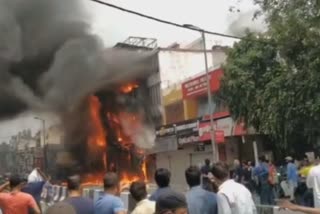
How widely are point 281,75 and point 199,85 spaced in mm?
10983

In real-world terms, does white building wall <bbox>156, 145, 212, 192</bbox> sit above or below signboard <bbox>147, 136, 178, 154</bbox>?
below

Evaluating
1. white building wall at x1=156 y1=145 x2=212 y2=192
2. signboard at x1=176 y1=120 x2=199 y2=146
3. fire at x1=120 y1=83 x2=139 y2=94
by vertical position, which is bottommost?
white building wall at x1=156 y1=145 x2=212 y2=192

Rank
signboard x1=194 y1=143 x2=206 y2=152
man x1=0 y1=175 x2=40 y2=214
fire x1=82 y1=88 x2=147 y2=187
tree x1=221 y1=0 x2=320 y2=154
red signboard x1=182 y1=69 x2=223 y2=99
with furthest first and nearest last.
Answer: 1. fire x1=82 y1=88 x2=147 y2=187
2. signboard x1=194 y1=143 x2=206 y2=152
3. red signboard x1=182 y1=69 x2=223 y2=99
4. tree x1=221 y1=0 x2=320 y2=154
5. man x1=0 y1=175 x2=40 y2=214

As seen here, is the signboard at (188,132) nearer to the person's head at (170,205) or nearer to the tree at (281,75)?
the tree at (281,75)

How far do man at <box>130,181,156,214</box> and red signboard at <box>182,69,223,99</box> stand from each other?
24970mm

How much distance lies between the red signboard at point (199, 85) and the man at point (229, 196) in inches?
964

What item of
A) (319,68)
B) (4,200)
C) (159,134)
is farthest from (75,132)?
(4,200)

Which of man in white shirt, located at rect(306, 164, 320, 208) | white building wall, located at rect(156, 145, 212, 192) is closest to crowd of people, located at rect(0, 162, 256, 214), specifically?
man in white shirt, located at rect(306, 164, 320, 208)

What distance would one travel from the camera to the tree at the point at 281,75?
13.7 meters

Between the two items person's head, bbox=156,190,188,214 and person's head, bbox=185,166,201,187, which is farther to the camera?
person's head, bbox=185,166,201,187

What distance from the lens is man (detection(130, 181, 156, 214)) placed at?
192 inches

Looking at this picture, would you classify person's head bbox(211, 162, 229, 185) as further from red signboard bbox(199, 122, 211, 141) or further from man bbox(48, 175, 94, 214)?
red signboard bbox(199, 122, 211, 141)

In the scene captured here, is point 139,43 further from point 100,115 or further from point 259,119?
point 259,119

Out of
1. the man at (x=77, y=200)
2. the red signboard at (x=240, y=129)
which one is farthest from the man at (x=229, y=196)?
the red signboard at (x=240, y=129)
